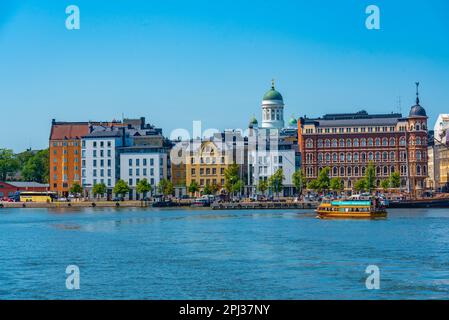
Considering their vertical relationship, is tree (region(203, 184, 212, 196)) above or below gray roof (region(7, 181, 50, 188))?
below

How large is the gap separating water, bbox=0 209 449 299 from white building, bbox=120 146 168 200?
6343cm

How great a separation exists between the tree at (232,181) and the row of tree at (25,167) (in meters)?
43.4

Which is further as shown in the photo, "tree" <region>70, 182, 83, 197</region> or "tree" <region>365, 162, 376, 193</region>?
"tree" <region>70, 182, 83, 197</region>

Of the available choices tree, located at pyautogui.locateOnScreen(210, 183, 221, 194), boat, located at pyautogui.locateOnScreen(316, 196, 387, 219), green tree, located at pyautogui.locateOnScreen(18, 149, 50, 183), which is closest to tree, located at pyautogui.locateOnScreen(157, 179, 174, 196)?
tree, located at pyautogui.locateOnScreen(210, 183, 221, 194)

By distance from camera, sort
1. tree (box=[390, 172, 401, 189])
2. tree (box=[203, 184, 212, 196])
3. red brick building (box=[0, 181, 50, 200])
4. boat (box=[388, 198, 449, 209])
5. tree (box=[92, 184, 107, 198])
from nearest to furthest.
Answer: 1. boat (box=[388, 198, 449, 209])
2. tree (box=[390, 172, 401, 189])
3. tree (box=[92, 184, 107, 198])
4. tree (box=[203, 184, 212, 196])
5. red brick building (box=[0, 181, 50, 200])

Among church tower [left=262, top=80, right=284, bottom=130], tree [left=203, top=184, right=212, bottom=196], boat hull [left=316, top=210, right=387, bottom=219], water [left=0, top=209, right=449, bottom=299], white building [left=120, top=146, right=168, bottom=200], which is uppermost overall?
church tower [left=262, top=80, right=284, bottom=130]

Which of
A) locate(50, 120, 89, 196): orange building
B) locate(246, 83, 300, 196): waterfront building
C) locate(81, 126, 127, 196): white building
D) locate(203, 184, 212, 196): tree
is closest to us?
locate(203, 184, 212, 196): tree

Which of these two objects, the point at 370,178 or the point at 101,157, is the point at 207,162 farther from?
the point at 370,178

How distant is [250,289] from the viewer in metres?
31.8

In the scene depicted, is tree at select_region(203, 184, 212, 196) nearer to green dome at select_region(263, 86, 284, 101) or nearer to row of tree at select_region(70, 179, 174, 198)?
row of tree at select_region(70, 179, 174, 198)

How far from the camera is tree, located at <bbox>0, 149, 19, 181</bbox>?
159 metres
